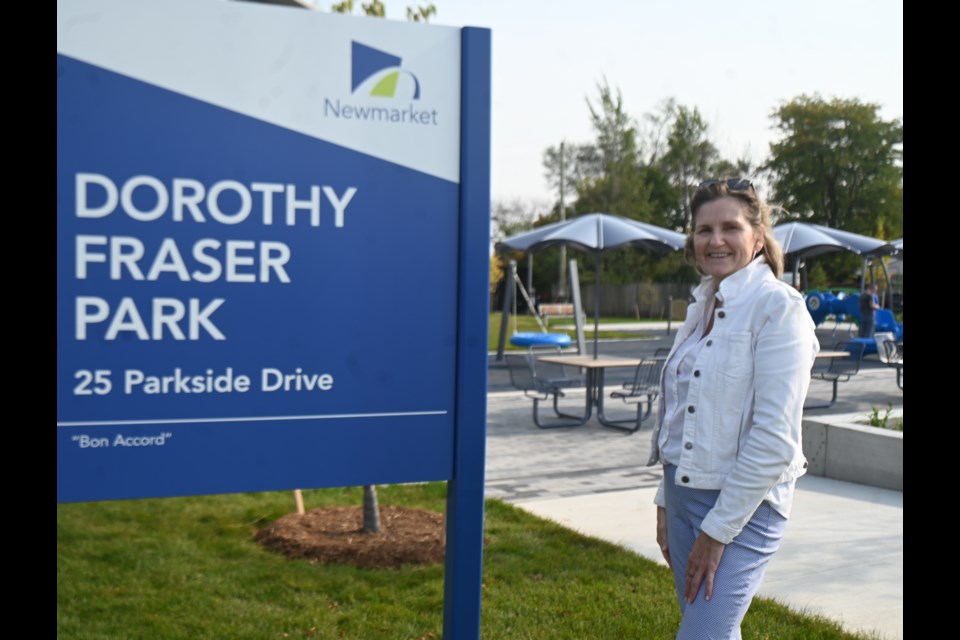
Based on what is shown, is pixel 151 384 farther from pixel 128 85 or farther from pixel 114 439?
pixel 128 85

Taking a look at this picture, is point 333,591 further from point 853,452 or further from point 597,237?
point 597,237

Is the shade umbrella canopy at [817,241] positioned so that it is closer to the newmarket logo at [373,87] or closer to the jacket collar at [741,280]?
the jacket collar at [741,280]

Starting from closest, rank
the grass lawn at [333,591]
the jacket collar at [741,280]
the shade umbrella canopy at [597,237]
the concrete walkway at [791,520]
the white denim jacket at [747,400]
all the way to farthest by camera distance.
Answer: the white denim jacket at [747,400], the jacket collar at [741,280], the grass lawn at [333,591], the concrete walkway at [791,520], the shade umbrella canopy at [597,237]

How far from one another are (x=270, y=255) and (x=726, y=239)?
129cm

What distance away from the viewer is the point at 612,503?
6918mm

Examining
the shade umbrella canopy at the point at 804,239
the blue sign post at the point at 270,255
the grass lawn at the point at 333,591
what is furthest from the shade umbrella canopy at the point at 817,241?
the blue sign post at the point at 270,255

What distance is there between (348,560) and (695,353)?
3.26 meters

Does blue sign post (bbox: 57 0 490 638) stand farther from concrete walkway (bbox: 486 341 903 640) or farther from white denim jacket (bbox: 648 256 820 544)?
concrete walkway (bbox: 486 341 903 640)

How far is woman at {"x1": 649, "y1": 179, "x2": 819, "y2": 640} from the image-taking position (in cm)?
235

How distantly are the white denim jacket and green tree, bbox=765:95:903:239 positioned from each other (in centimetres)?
5706

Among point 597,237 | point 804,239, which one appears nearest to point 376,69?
point 597,237

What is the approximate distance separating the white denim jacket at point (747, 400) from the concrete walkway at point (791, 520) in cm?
225

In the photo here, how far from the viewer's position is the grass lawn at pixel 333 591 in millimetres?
4227
